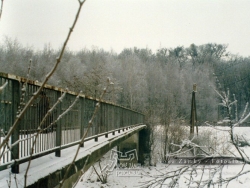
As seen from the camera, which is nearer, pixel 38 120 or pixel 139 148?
pixel 38 120

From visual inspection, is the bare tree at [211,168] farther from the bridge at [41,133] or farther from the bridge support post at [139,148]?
the bridge support post at [139,148]

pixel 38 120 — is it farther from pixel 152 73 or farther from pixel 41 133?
pixel 152 73

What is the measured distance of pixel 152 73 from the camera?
2258 inches

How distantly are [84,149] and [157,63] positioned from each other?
56715 millimetres

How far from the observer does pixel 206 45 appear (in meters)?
70.6

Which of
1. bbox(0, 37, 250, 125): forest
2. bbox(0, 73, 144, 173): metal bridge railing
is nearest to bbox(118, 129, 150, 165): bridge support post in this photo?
bbox(0, 37, 250, 125): forest

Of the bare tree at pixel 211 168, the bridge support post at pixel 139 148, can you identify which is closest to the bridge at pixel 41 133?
the bare tree at pixel 211 168

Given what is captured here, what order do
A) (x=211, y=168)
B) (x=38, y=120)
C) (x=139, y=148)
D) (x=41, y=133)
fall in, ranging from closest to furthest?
1. (x=211, y=168)
2. (x=38, y=120)
3. (x=41, y=133)
4. (x=139, y=148)

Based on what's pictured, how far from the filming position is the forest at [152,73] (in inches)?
1362

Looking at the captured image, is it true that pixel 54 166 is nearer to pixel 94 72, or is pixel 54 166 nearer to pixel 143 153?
pixel 143 153

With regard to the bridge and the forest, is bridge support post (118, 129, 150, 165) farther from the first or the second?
the bridge

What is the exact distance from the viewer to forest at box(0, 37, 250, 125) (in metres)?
34.6

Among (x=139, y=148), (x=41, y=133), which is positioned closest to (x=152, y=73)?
(x=139, y=148)

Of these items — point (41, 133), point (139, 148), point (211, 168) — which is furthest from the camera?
point (139, 148)
